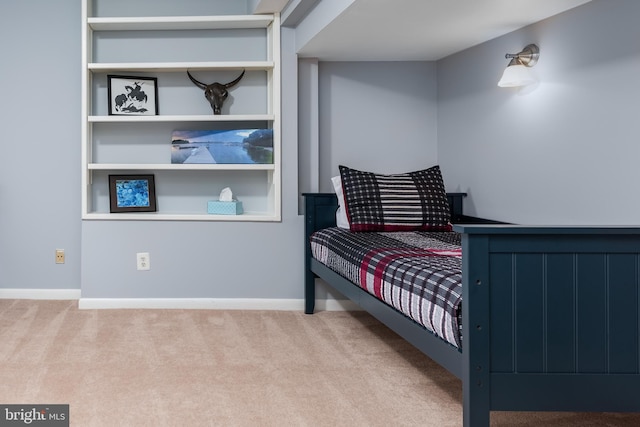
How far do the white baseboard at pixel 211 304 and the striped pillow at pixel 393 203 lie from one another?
0.74 m

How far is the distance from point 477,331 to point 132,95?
3252 millimetres

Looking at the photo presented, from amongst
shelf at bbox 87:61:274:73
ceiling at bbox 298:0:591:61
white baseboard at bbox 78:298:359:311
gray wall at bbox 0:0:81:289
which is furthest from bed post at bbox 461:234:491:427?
gray wall at bbox 0:0:81:289

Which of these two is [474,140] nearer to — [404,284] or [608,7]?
[608,7]

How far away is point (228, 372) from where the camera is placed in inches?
118

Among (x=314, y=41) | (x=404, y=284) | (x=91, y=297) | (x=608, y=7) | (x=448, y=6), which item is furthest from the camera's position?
(x=91, y=297)

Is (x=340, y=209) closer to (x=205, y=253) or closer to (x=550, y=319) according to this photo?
(x=205, y=253)

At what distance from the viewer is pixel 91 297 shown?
4.38 meters

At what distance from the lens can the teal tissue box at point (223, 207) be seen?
14.5 feet

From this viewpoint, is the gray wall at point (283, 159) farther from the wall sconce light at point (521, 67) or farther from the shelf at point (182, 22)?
the shelf at point (182, 22)

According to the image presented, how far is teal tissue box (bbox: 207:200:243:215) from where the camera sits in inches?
173

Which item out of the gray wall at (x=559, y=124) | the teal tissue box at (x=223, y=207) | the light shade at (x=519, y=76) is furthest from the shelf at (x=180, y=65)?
the light shade at (x=519, y=76)

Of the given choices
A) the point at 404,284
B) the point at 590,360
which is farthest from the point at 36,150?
the point at 590,360

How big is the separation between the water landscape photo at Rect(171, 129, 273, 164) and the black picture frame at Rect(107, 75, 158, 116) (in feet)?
1.06

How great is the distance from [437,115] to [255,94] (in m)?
1.27
